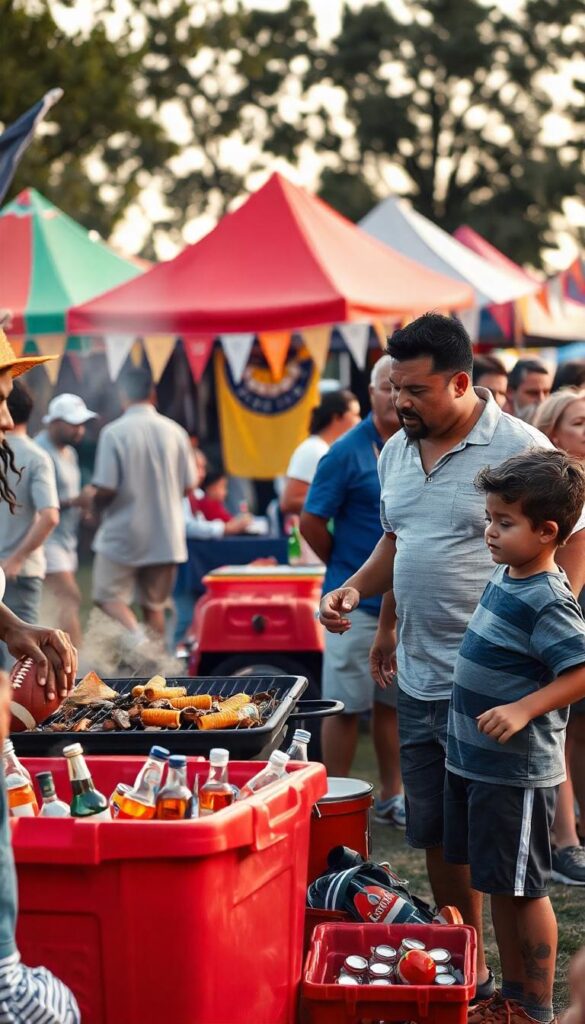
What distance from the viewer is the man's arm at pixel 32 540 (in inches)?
265

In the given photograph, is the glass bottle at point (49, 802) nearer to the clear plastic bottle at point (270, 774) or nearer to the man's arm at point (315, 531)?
the clear plastic bottle at point (270, 774)

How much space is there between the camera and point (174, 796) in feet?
9.36

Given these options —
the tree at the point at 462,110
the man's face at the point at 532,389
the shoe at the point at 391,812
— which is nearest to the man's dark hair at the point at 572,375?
the man's face at the point at 532,389

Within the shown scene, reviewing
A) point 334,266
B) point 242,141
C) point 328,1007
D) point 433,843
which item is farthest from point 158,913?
point 242,141

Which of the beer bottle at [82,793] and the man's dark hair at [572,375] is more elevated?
the man's dark hair at [572,375]

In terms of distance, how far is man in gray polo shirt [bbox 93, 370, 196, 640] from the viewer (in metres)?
9.05

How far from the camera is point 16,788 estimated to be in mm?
2941

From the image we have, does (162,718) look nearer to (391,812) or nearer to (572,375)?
(391,812)

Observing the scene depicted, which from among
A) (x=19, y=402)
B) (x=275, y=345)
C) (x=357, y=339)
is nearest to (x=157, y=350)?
(x=275, y=345)

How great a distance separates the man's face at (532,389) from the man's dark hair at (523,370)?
0.01 m

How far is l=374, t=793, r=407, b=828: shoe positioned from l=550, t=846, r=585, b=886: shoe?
2.87 ft

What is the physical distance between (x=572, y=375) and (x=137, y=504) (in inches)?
139

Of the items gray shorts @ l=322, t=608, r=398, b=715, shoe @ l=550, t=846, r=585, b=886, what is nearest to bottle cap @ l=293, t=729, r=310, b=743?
shoe @ l=550, t=846, r=585, b=886

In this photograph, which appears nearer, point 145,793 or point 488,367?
point 145,793
